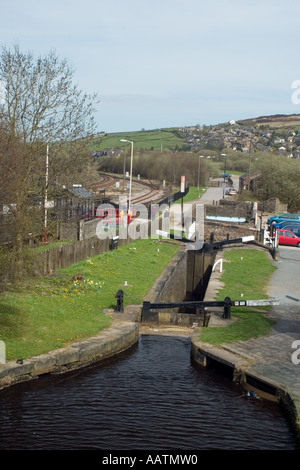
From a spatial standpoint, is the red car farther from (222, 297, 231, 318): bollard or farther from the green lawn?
(222, 297, 231, 318): bollard

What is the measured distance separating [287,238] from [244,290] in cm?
1604

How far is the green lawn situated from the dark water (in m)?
1.67

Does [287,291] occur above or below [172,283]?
above

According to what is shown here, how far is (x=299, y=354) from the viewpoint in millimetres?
16938

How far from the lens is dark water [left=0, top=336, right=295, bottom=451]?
41.5ft

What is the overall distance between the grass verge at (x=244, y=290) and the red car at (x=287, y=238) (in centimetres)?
375

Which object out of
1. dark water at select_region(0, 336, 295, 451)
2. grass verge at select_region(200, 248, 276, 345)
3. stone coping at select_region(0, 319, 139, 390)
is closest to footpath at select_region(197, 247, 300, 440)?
grass verge at select_region(200, 248, 276, 345)

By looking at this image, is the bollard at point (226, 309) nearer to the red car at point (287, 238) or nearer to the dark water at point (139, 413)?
the dark water at point (139, 413)

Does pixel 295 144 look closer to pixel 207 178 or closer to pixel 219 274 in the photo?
pixel 207 178

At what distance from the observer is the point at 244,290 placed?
25234mm

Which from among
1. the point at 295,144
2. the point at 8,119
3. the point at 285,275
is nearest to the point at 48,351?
the point at 8,119

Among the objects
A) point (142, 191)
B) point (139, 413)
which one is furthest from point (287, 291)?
point (142, 191)

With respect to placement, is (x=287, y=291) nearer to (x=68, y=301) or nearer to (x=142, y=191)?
(x=68, y=301)

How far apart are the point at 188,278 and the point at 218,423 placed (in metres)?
23.5
